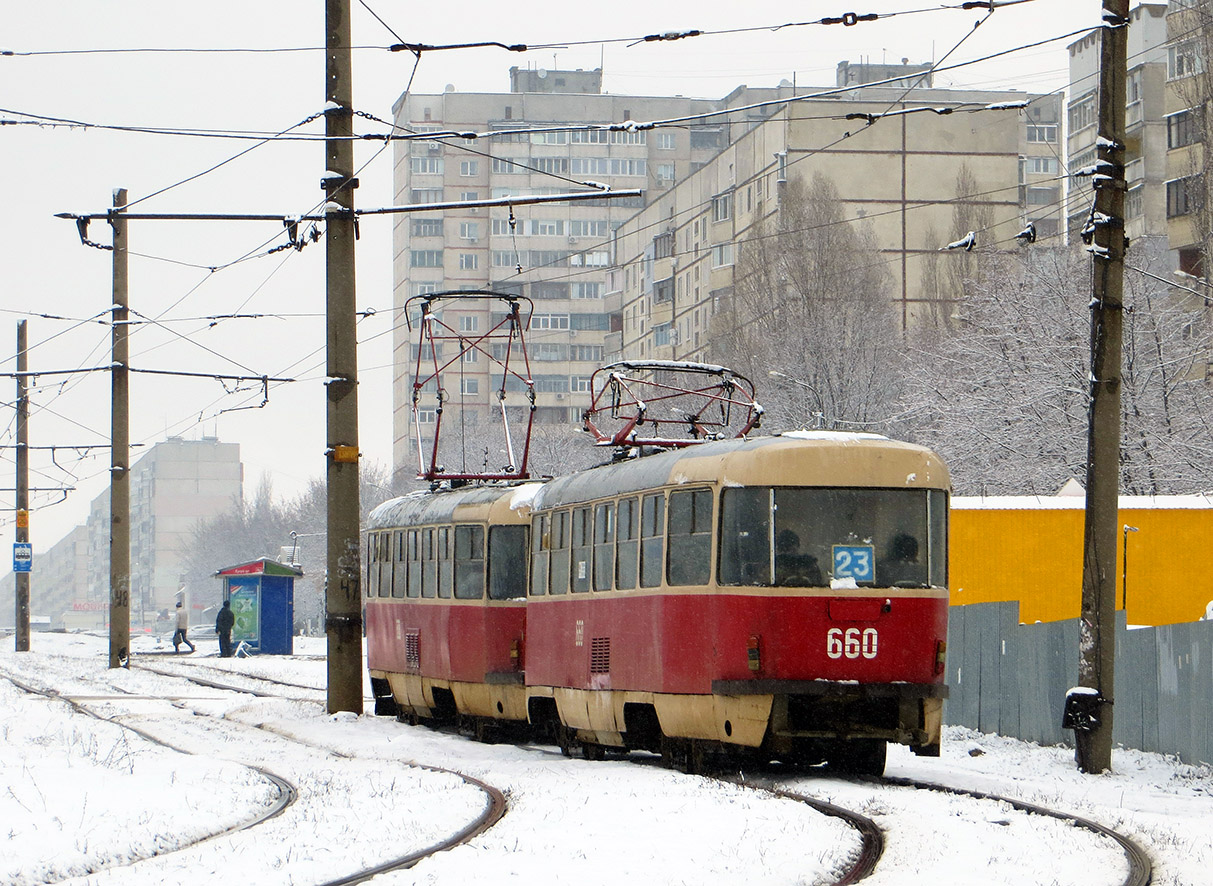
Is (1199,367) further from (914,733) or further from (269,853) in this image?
(269,853)

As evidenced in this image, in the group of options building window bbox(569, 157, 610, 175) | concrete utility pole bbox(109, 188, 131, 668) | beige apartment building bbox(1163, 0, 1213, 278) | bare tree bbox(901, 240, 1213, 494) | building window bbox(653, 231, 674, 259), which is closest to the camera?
concrete utility pole bbox(109, 188, 131, 668)

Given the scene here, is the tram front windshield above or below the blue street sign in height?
above

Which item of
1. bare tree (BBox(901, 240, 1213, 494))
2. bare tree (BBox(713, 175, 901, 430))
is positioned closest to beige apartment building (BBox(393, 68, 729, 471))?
bare tree (BBox(713, 175, 901, 430))

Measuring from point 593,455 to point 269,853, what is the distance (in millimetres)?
73003

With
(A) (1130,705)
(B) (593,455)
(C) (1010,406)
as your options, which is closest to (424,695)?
(A) (1130,705)

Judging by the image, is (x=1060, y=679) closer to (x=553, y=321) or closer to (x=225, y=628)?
(x=225, y=628)

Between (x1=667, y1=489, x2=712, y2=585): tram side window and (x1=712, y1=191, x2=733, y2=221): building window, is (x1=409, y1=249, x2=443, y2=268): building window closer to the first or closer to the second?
(x1=712, y1=191, x2=733, y2=221): building window

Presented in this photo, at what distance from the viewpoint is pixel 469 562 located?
20.3 meters

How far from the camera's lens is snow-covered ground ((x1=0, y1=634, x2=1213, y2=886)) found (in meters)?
9.29

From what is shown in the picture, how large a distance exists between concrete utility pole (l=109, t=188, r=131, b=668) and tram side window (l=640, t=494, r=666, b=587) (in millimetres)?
22489

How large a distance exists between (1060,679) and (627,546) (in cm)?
498

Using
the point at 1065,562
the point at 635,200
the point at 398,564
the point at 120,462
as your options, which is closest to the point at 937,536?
the point at 398,564

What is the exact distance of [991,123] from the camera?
8775 centimetres

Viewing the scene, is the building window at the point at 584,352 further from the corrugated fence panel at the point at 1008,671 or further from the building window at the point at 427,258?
the corrugated fence panel at the point at 1008,671
